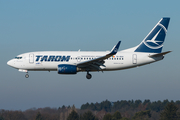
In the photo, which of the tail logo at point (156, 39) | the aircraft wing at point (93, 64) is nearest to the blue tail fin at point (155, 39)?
the tail logo at point (156, 39)

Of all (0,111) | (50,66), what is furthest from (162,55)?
(0,111)

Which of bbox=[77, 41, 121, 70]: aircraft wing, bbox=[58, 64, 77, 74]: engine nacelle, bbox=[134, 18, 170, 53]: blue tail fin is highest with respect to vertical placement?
bbox=[134, 18, 170, 53]: blue tail fin

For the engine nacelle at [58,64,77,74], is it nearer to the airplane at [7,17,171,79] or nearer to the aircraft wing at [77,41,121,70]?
the airplane at [7,17,171,79]

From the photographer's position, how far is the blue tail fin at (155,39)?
2077 inches

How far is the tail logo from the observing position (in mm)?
53062

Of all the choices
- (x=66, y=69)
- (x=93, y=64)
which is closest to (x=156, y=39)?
(x=93, y=64)

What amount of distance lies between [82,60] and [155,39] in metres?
13.4

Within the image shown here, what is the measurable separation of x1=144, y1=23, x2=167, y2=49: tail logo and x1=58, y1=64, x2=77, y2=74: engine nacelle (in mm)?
13523

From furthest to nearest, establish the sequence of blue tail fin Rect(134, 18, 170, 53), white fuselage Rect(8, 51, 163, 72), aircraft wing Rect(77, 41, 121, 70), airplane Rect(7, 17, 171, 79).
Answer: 1. blue tail fin Rect(134, 18, 170, 53)
2. white fuselage Rect(8, 51, 163, 72)
3. airplane Rect(7, 17, 171, 79)
4. aircraft wing Rect(77, 41, 121, 70)

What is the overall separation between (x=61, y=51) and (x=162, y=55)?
→ 1618 centimetres

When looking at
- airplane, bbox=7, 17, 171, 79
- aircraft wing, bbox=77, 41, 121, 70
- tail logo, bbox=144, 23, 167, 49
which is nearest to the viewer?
aircraft wing, bbox=77, 41, 121, 70

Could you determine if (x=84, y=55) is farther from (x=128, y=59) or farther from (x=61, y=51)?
(x=128, y=59)

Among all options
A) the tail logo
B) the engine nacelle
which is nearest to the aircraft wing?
the engine nacelle

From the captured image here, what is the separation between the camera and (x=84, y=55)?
163 feet
